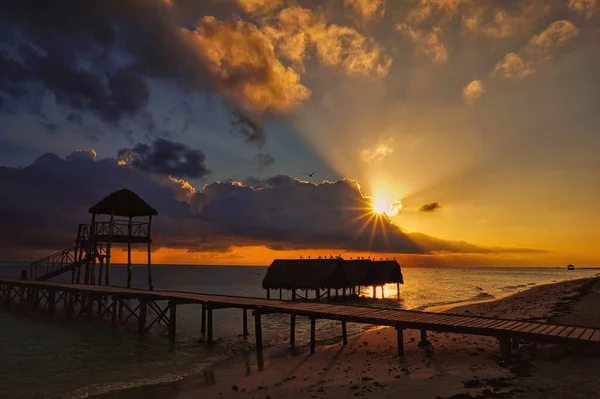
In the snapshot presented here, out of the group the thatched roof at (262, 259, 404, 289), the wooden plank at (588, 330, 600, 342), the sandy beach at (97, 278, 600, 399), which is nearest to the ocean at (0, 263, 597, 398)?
the sandy beach at (97, 278, 600, 399)

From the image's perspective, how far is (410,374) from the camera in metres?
12.2

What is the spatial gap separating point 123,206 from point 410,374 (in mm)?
30423

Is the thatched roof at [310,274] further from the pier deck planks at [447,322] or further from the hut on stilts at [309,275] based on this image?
the pier deck planks at [447,322]

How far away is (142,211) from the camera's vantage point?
3594cm

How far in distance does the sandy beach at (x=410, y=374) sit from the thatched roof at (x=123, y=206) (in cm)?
2225

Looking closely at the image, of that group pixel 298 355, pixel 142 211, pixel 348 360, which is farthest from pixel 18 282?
pixel 348 360

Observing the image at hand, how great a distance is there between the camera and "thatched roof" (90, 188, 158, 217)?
34531 mm

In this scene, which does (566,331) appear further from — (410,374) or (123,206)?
(123,206)

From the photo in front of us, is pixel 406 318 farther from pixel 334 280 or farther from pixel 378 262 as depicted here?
pixel 378 262

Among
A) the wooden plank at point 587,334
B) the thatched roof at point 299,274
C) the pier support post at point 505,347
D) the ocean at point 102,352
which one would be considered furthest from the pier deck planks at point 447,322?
the thatched roof at point 299,274

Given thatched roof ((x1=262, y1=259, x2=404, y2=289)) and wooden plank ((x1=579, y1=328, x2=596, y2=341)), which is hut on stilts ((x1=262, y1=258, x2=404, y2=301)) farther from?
wooden plank ((x1=579, y1=328, x2=596, y2=341))

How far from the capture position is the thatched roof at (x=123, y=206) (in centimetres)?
3453

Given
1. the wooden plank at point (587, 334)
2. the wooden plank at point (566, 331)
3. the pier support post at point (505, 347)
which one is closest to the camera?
the wooden plank at point (587, 334)

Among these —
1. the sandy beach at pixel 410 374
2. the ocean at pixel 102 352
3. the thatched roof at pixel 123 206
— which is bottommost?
the ocean at pixel 102 352
